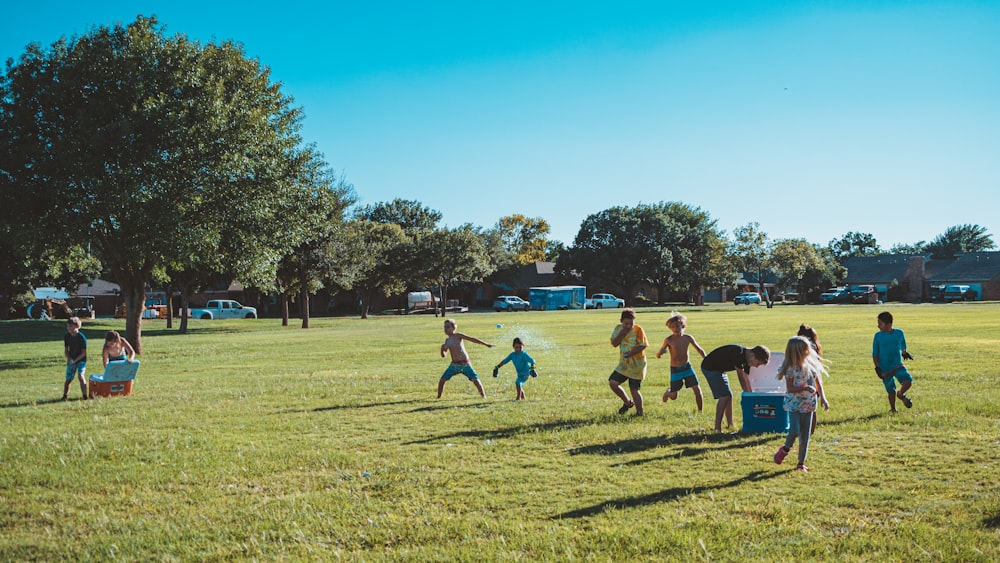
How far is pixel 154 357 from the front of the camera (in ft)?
82.2

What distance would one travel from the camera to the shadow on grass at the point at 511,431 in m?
9.83

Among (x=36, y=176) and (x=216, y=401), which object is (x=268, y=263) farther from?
(x=216, y=401)

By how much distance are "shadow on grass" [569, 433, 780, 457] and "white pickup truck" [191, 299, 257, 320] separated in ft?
207

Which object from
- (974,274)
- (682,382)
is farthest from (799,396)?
(974,274)

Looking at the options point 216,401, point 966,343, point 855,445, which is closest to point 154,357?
point 216,401

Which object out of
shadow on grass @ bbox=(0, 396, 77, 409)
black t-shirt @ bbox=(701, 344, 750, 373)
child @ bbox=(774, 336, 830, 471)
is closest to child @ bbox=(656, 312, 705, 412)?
black t-shirt @ bbox=(701, 344, 750, 373)

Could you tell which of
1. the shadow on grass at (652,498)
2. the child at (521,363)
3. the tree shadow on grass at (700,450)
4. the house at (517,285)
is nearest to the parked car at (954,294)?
the house at (517,285)

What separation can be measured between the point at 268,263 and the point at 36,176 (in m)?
8.71

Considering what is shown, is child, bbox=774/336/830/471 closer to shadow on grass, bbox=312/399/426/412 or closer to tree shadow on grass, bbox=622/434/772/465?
tree shadow on grass, bbox=622/434/772/465

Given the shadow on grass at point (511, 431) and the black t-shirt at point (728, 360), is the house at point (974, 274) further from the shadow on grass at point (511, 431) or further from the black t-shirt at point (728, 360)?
the shadow on grass at point (511, 431)

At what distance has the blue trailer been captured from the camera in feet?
275

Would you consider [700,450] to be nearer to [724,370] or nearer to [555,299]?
[724,370]

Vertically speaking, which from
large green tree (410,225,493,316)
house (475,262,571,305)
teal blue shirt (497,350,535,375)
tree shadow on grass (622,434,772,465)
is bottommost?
tree shadow on grass (622,434,772,465)

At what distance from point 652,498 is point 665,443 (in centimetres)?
257
